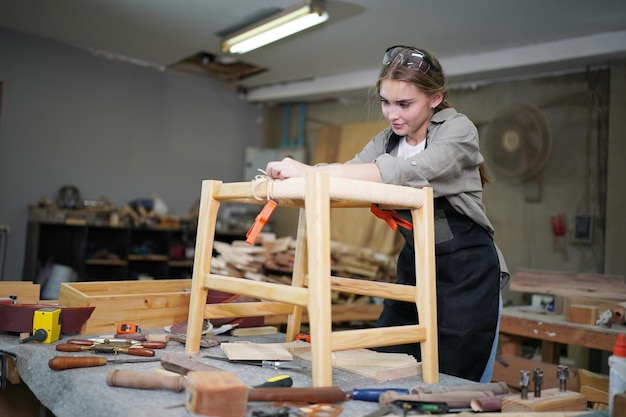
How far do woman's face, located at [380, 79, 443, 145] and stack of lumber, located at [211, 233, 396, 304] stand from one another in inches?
125

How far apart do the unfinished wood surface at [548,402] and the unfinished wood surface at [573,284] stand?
254 cm

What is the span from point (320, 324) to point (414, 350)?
2.33 feet

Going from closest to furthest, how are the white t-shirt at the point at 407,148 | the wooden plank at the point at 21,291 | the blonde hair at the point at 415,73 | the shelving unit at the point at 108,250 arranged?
the blonde hair at the point at 415,73, the white t-shirt at the point at 407,148, the wooden plank at the point at 21,291, the shelving unit at the point at 108,250

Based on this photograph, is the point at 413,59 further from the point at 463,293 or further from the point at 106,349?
the point at 106,349

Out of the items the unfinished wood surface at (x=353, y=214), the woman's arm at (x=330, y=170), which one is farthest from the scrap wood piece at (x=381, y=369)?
the unfinished wood surface at (x=353, y=214)

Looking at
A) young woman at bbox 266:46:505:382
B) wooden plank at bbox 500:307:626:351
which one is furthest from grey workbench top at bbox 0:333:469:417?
wooden plank at bbox 500:307:626:351

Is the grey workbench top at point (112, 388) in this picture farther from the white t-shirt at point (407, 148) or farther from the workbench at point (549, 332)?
the workbench at point (549, 332)

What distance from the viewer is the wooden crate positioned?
2.03 metres

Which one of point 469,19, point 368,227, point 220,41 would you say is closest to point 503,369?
point 469,19

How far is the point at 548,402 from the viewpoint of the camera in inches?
50.6

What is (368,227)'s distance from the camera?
741 centimetres

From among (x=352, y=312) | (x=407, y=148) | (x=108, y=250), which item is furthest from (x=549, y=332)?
(x=108, y=250)

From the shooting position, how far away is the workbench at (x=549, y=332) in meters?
3.08

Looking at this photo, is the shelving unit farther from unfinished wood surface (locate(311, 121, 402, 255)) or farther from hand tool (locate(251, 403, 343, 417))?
hand tool (locate(251, 403, 343, 417))
